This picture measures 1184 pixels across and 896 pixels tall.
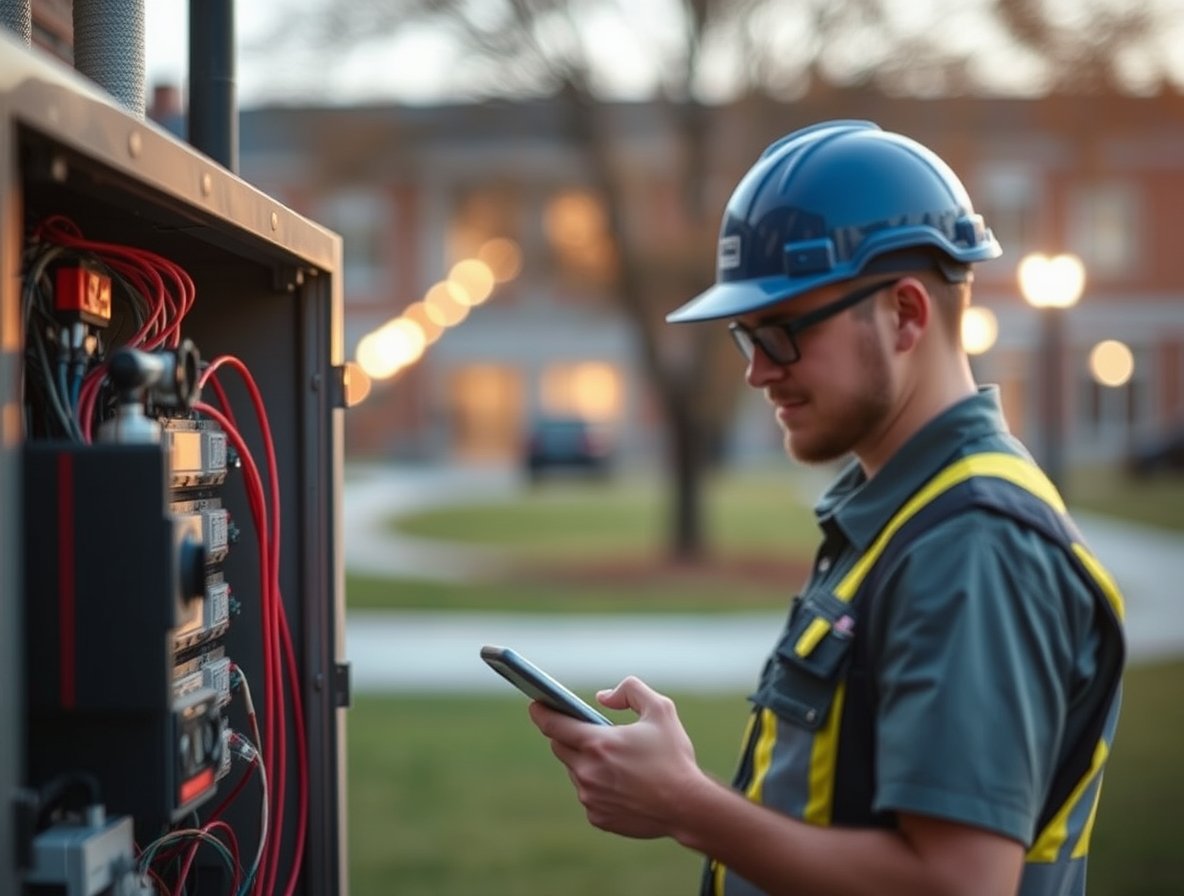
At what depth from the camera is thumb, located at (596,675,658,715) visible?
5.83 ft

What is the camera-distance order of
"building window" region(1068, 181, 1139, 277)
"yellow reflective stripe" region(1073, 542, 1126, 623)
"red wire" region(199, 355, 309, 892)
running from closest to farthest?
"yellow reflective stripe" region(1073, 542, 1126, 623) → "red wire" region(199, 355, 309, 892) → "building window" region(1068, 181, 1139, 277)

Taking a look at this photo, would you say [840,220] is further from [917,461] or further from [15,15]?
[15,15]

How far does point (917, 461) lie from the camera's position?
1.83 meters

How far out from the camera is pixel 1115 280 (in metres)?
37.2

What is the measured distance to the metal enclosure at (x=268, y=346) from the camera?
5.35 ft

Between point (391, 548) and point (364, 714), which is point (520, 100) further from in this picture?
point (364, 714)

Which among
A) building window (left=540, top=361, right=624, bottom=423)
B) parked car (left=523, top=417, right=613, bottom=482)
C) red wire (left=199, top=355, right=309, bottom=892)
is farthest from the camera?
building window (left=540, top=361, right=624, bottom=423)

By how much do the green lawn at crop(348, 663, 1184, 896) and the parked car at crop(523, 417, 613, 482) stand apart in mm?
22409

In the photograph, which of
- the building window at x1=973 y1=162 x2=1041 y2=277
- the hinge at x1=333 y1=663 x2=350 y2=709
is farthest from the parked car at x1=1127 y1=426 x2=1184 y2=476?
the hinge at x1=333 y1=663 x2=350 y2=709

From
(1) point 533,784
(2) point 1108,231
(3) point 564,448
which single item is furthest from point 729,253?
(2) point 1108,231

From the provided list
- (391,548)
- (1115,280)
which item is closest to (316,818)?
(391,548)

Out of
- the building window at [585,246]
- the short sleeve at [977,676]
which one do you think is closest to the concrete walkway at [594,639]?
the building window at [585,246]

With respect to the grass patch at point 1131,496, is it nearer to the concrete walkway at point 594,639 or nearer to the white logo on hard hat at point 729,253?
the concrete walkway at point 594,639

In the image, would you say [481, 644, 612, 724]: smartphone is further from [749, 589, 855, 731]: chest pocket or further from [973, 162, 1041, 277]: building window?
[973, 162, 1041, 277]: building window
